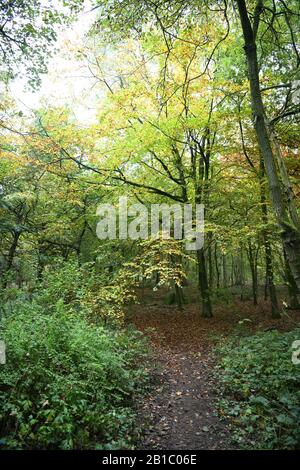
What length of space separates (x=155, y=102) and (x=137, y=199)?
3.98 metres

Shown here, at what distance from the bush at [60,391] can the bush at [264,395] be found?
5.73 feet

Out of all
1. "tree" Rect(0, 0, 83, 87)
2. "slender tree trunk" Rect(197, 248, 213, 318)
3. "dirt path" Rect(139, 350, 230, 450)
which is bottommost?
"dirt path" Rect(139, 350, 230, 450)

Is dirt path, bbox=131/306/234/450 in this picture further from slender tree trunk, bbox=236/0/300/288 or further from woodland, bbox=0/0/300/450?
slender tree trunk, bbox=236/0/300/288

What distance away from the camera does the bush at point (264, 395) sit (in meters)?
4.15

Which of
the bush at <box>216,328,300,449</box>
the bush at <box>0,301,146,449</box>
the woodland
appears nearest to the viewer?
the bush at <box>0,301,146,449</box>

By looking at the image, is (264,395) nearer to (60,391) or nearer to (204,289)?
(60,391)

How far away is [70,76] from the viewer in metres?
13.9

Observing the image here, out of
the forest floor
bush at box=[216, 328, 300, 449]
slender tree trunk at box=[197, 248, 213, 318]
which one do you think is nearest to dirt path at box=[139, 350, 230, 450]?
the forest floor

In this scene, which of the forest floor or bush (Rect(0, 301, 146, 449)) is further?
the forest floor

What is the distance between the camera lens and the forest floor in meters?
4.53

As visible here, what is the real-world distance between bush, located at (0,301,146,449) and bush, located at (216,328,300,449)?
1.75 meters

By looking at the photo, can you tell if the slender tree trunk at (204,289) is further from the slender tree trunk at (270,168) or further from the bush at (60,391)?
the slender tree trunk at (270,168)

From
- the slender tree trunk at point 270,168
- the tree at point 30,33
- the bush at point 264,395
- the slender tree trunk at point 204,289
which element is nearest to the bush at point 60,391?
the bush at point 264,395

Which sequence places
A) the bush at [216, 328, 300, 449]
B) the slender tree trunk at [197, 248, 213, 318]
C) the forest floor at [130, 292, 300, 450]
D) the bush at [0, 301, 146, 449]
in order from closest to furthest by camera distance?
the bush at [0, 301, 146, 449], the bush at [216, 328, 300, 449], the forest floor at [130, 292, 300, 450], the slender tree trunk at [197, 248, 213, 318]
